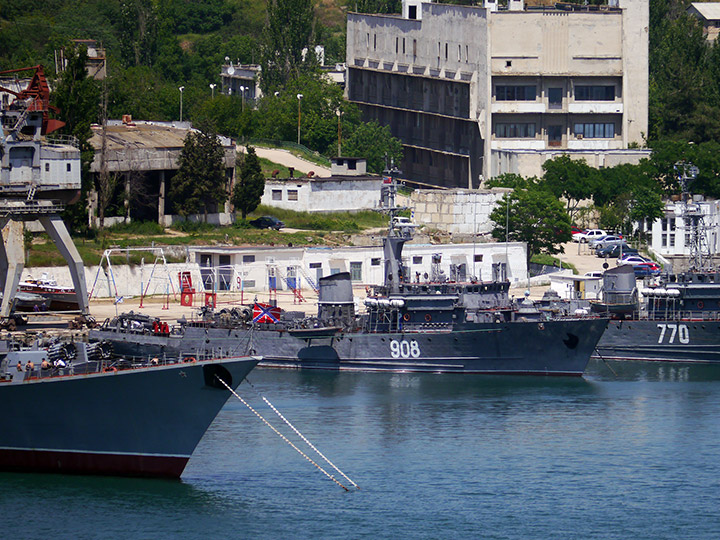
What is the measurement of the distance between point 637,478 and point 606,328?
20398 millimetres

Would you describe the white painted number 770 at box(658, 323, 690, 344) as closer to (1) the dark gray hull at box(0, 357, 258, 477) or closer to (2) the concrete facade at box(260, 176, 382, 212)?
(2) the concrete facade at box(260, 176, 382, 212)

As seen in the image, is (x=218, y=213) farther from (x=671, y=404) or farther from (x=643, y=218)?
(x=671, y=404)

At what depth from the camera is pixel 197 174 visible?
87188 mm

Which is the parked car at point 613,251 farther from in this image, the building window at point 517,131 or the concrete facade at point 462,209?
the building window at point 517,131

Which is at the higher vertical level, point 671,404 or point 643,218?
point 643,218

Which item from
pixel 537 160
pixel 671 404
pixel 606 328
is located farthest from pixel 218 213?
pixel 671 404

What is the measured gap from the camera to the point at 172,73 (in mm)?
136500

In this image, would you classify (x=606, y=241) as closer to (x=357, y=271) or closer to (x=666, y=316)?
(x=357, y=271)

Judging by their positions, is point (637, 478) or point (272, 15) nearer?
point (637, 478)

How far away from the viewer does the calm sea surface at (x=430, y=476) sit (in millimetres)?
40562

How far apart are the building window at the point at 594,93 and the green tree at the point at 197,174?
3040 centimetres

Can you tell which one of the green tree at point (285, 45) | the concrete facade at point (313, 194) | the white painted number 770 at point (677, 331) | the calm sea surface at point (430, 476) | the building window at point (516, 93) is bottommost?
the calm sea surface at point (430, 476)

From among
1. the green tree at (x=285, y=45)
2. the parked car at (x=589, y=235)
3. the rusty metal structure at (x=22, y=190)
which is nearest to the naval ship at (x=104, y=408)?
the rusty metal structure at (x=22, y=190)

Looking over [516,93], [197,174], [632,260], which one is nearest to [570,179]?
[516,93]
